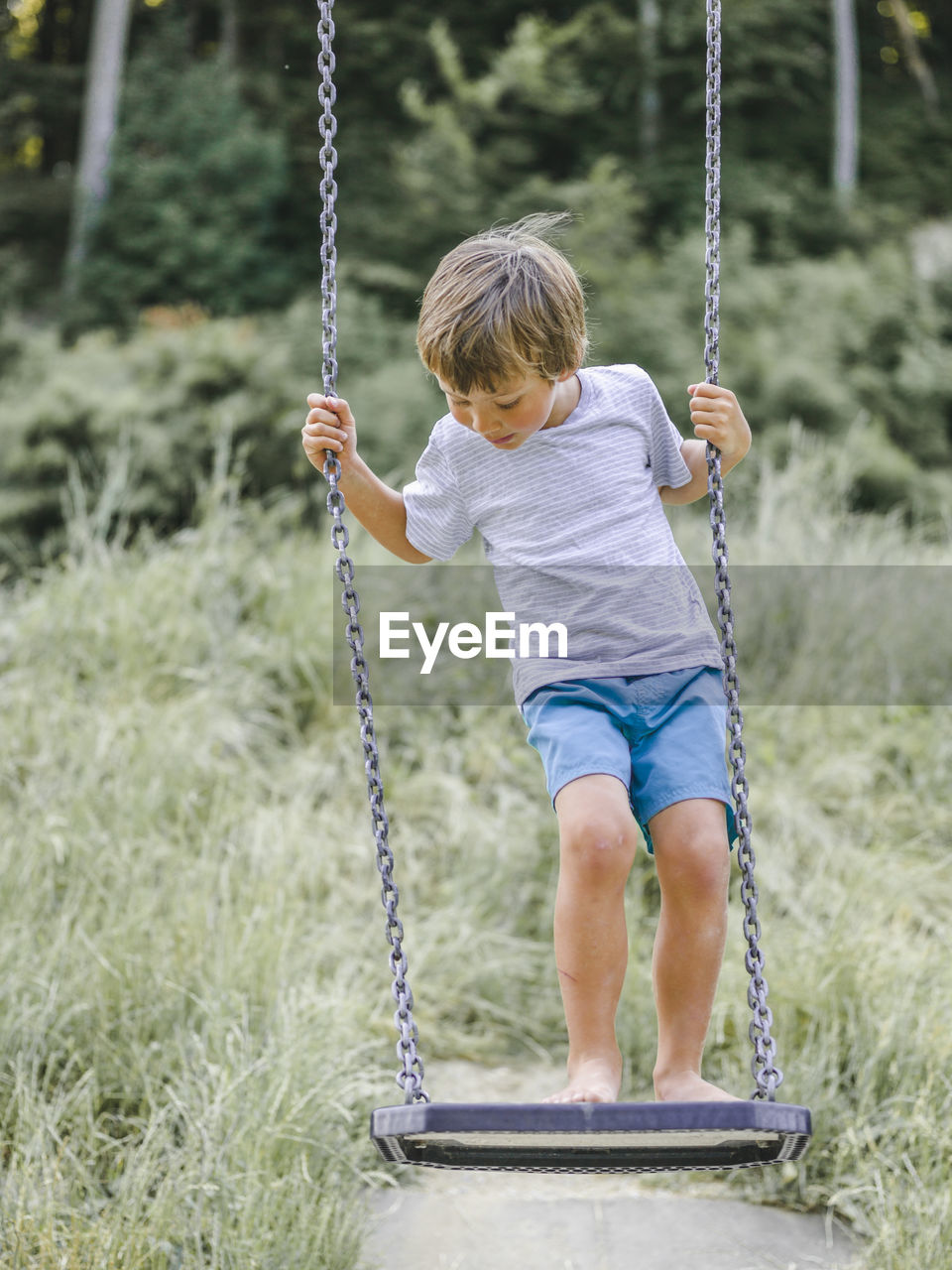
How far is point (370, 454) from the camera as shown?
10797 mm

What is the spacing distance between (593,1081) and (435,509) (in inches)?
41.3

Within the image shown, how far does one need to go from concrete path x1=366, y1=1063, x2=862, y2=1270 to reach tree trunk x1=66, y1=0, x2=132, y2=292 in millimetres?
12759

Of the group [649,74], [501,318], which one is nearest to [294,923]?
[501,318]

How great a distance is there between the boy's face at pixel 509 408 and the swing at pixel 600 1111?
25cm

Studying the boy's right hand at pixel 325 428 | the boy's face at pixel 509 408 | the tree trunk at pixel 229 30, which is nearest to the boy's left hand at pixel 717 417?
the boy's face at pixel 509 408

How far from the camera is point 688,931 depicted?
6.95 ft

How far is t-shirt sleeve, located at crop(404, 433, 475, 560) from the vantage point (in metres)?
2.41

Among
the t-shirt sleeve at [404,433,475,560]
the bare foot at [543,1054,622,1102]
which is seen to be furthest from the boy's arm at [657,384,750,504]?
the bare foot at [543,1054,622,1102]

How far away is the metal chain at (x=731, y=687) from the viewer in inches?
79.4

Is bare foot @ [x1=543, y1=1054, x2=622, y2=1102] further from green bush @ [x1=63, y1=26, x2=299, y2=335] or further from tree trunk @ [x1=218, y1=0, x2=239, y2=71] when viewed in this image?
tree trunk @ [x1=218, y1=0, x2=239, y2=71]

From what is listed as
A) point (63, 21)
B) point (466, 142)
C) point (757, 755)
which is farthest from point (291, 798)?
point (63, 21)

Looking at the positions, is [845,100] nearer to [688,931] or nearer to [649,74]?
[649,74]

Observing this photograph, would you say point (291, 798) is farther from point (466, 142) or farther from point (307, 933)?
point (466, 142)

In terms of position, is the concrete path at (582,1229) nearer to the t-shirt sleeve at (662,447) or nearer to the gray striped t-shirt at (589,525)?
the gray striped t-shirt at (589,525)
